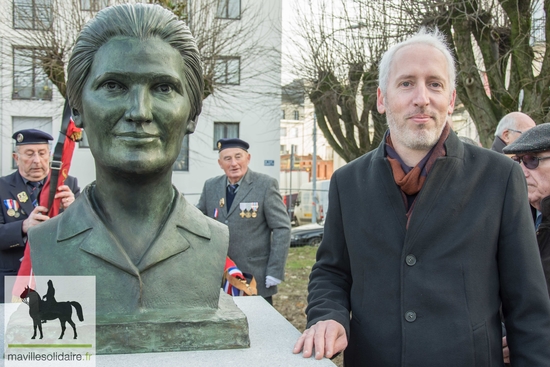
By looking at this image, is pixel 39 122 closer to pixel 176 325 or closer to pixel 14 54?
pixel 14 54

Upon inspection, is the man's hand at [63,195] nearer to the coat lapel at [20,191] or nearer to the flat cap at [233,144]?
the coat lapel at [20,191]

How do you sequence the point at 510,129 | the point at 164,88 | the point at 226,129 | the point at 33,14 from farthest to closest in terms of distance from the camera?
1. the point at 226,129
2. the point at 33,14
3. the point at 510,129
4. the point at 164,88

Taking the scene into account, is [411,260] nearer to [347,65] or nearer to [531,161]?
[531,161]

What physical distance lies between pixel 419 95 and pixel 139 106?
3.44 feet

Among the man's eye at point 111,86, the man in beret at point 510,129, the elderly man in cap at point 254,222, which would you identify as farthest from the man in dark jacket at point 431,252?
the elderly man in cap at point 254,222

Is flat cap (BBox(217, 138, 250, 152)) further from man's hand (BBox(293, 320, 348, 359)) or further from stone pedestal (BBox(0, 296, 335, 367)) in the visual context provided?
man's hand (BBox(293, 320, 348, 359))

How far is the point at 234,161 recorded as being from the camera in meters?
4.62

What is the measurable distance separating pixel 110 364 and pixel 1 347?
1.58 ft

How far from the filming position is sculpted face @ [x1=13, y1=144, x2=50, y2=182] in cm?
387

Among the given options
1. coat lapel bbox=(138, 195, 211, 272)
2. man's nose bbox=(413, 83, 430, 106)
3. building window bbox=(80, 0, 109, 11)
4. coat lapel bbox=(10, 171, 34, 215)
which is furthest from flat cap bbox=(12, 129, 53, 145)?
building window bbox=(80, 0, 109, 11)

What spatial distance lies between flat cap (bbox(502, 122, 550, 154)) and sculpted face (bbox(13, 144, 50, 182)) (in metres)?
3.12

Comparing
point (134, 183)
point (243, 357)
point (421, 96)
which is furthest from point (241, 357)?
point (421, 96)

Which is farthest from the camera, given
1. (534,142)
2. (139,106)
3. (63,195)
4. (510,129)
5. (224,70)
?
(224,70)

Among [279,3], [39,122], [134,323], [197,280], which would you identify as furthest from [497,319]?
[39,122]
